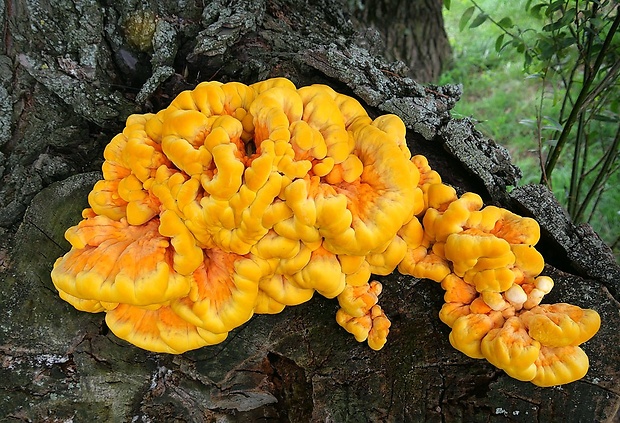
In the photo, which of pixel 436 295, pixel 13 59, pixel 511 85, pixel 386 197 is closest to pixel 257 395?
pixel 436 295

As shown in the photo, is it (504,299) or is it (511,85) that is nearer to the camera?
(504,299)

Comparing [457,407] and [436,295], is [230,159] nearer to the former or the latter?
[436,295]

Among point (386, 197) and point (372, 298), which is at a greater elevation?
point (386, 197)

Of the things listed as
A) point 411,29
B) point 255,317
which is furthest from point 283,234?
point 411,29

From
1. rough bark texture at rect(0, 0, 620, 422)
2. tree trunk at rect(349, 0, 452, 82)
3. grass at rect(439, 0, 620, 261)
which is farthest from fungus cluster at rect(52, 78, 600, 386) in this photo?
tree trunk at rect(349, 0, 452, 82)

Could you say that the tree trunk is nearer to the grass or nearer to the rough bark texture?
the grass

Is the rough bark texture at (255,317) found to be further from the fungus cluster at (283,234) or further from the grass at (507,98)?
the grass at (507,98)
